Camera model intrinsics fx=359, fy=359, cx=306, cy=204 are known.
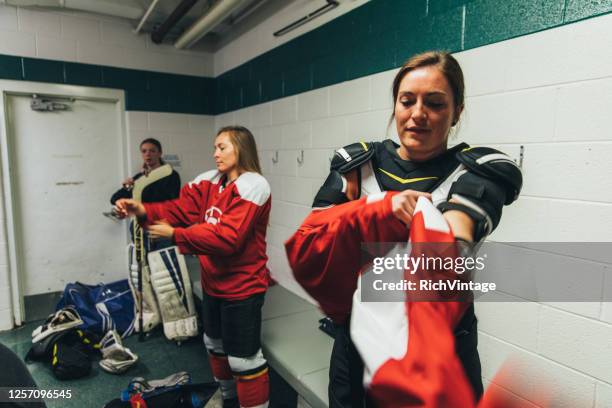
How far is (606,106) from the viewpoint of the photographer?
123 cm

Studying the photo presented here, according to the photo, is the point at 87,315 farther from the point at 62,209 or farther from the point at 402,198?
the point at 402,198

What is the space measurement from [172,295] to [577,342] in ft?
8.67

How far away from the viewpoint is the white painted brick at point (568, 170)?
125cm

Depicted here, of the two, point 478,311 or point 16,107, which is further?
point 16,107

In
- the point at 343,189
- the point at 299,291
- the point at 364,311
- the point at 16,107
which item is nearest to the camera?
the point at 364,311

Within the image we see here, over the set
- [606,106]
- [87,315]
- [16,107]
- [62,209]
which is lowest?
[87,315]

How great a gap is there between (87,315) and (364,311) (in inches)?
121

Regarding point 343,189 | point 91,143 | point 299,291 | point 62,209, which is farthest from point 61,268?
point 343,189

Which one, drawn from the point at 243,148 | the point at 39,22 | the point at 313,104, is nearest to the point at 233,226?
the point at 243,148

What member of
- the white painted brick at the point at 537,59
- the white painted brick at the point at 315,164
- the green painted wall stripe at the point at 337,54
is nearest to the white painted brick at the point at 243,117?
the green painted wall stripe at the point at 337,54

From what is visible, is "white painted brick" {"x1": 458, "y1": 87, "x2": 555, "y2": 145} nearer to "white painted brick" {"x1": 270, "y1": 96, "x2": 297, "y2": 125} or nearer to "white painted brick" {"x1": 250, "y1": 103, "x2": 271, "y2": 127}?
"white painted brick" {"x1": 270, "y1": 96, "x2": 297, "y2": 125}

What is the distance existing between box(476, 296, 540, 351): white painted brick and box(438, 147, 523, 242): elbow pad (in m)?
0.88

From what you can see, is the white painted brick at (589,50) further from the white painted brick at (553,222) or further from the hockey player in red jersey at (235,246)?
the hockey player in red jersey at (235,246)

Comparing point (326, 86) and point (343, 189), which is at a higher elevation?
point (326, 86)
